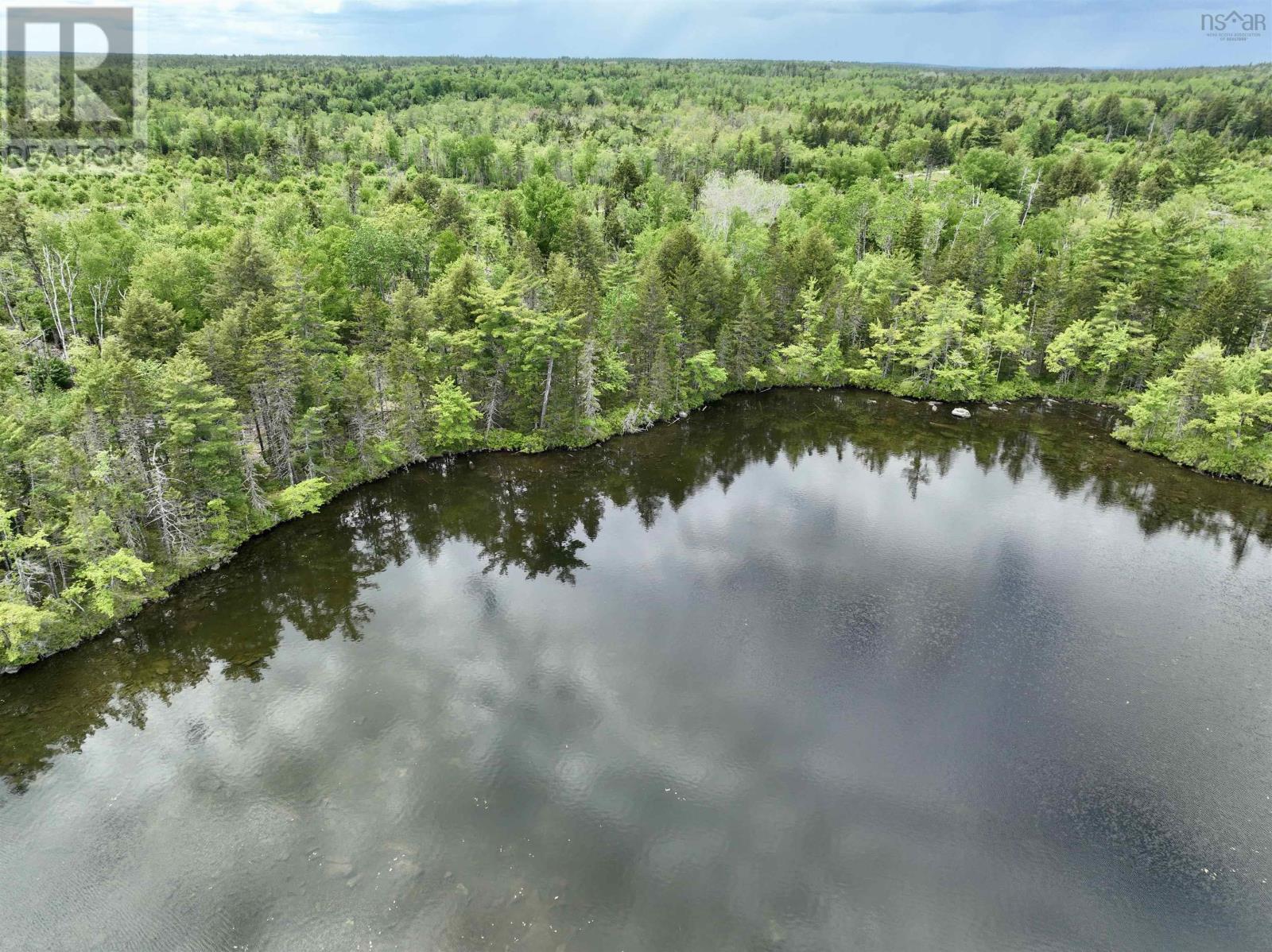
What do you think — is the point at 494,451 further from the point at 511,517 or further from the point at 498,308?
the point at 498,308

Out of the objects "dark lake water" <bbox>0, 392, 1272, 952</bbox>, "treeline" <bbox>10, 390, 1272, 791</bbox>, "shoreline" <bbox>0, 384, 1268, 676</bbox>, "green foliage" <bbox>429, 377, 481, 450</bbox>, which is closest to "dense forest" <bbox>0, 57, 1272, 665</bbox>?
"green foliage" <bbox>429, 377, 481, 450</bbox>

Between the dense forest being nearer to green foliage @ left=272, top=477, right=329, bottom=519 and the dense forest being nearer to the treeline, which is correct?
green foliage @ left=272, top=477, right=329, bottom=519

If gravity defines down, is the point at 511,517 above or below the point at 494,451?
below

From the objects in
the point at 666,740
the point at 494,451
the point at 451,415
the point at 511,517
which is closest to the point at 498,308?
the point at 451,415

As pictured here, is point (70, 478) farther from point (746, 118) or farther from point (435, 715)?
point (746, 118)

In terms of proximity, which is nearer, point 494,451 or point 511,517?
point 511,517

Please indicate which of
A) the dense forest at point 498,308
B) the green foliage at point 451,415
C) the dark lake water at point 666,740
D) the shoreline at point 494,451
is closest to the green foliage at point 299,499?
the dense forest at point 498,308
